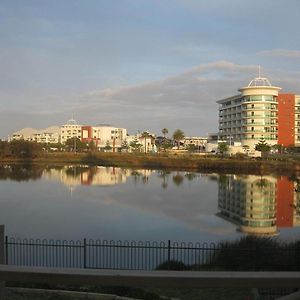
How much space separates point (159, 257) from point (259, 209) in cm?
1941

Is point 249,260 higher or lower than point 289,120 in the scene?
lower

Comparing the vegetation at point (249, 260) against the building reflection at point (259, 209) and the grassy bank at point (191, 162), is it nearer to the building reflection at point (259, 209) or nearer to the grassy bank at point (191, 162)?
the building reflection at point (259, 209)

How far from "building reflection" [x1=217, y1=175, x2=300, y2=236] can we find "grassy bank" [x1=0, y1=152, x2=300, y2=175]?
34.5 metres

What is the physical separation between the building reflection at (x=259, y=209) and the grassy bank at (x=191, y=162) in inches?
1357

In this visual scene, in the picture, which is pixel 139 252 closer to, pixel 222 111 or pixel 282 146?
pixel 282 146

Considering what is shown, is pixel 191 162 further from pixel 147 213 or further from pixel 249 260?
pixel 249 260

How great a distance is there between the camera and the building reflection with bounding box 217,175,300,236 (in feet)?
86.5

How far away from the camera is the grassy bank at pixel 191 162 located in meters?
85.8

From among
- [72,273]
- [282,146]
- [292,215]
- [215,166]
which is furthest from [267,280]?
[282,146]

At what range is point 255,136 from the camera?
429 ft

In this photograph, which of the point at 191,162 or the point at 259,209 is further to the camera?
the point at 191,162

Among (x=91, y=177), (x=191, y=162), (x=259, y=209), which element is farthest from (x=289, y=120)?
(x=259, y=209)

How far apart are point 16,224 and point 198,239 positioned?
1013 centimetres

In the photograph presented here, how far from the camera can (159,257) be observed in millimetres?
16484
